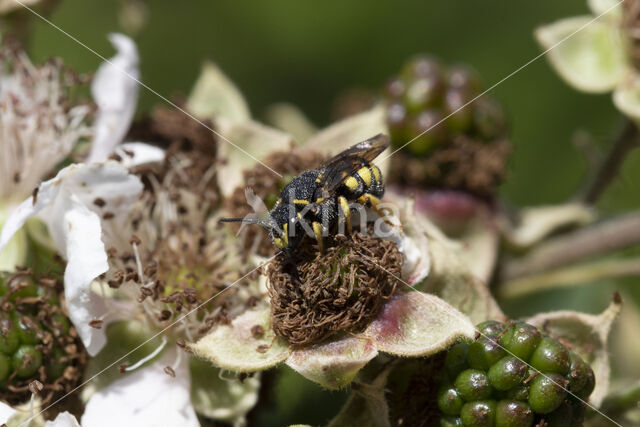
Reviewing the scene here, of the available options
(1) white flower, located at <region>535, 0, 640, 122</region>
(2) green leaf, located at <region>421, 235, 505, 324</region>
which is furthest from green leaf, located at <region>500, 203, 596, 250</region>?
(2) green leaf, located at <region>421, 235, 505, 324</region>

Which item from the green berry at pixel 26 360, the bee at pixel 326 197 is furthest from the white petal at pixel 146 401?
the bee at pixel 326 197

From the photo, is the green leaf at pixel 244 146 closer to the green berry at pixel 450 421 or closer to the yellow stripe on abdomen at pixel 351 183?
the yellow stripe on abdomen at pixel 351 183

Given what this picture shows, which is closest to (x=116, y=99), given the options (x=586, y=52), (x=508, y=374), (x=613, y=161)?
Result: (x=508, y=374)

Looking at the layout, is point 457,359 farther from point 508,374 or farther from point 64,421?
point 64,421

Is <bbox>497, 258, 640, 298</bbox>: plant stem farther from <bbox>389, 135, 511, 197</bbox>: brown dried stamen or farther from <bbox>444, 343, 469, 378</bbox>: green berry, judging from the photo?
<bbox>444, 343, 469, 378</bbox>: green berry

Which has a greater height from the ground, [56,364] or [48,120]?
[48,120]

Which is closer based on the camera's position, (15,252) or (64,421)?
(64,421)
